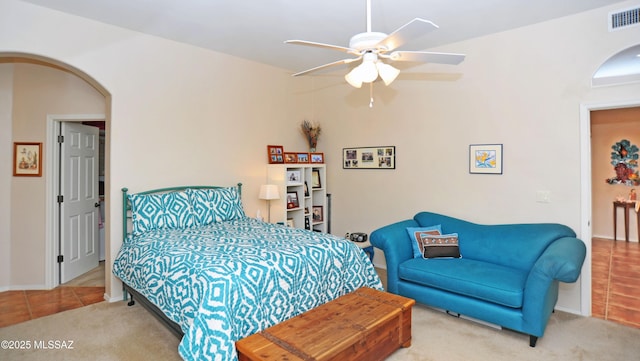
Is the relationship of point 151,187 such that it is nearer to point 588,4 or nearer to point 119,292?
point 119,292

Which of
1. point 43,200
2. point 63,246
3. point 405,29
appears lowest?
point 63,246

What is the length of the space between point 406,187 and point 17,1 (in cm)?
451

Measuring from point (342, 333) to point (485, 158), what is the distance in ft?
8.96

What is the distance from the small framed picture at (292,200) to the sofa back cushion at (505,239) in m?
2.05

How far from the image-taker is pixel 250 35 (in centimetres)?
399

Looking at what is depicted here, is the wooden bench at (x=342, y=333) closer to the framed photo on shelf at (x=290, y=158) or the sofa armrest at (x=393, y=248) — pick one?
the sofa armrest at (x=393, y=248)

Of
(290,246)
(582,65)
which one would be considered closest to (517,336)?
(290,246)

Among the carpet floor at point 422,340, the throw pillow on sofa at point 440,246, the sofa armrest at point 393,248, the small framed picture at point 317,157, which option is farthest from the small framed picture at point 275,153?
the carpet floor at point 422,340

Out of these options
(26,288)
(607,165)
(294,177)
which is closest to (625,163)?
(607,165)

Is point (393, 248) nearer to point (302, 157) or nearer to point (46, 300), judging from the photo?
point (302, 157)

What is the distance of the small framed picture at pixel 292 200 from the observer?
5086mm

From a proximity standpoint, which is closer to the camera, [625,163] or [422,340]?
[422,340]

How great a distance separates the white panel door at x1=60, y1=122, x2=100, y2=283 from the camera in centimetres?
442

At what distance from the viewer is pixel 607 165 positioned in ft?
22.4
